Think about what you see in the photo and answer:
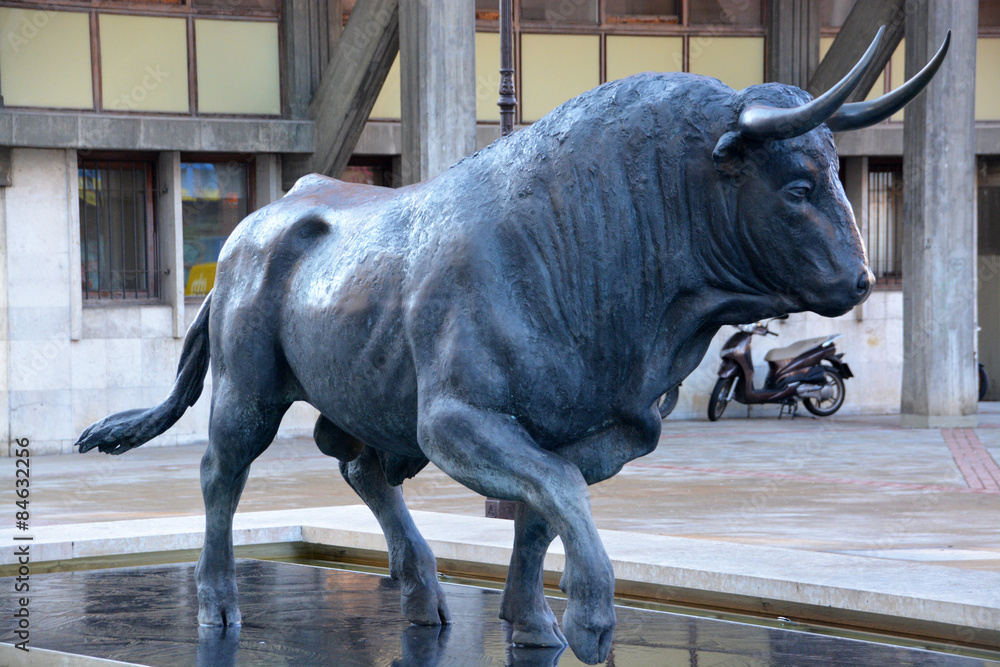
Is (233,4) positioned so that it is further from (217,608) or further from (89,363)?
(217,608)

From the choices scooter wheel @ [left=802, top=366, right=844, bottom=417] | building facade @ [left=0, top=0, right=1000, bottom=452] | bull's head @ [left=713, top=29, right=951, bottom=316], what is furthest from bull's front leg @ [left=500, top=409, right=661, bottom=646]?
scooter wheel @ [left=802, top=366, right=844, bottom=417]

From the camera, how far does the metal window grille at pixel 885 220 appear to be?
18953mm

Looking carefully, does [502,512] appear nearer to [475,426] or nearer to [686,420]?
[475,426]

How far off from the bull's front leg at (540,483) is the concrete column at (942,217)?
1313 centimetres

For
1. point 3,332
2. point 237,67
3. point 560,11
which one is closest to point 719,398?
point 560,11

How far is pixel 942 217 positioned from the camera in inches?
611

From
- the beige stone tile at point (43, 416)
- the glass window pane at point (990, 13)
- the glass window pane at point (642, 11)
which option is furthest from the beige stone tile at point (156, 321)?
the glass window pane at point (990, 13)

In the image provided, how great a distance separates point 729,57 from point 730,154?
15284 millimetres

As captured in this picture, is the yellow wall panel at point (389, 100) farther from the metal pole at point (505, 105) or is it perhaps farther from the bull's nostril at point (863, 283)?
the bull's nostril at point (863, 283)

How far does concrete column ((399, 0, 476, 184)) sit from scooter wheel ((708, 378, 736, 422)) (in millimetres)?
6211

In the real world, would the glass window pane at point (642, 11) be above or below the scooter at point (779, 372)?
above

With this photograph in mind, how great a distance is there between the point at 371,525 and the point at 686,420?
11962mm

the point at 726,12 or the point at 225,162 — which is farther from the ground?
the point at 726,12

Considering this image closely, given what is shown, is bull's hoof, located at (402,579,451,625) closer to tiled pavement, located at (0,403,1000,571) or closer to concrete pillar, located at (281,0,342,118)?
tiled pavement, located at (0,403,1000,571)
